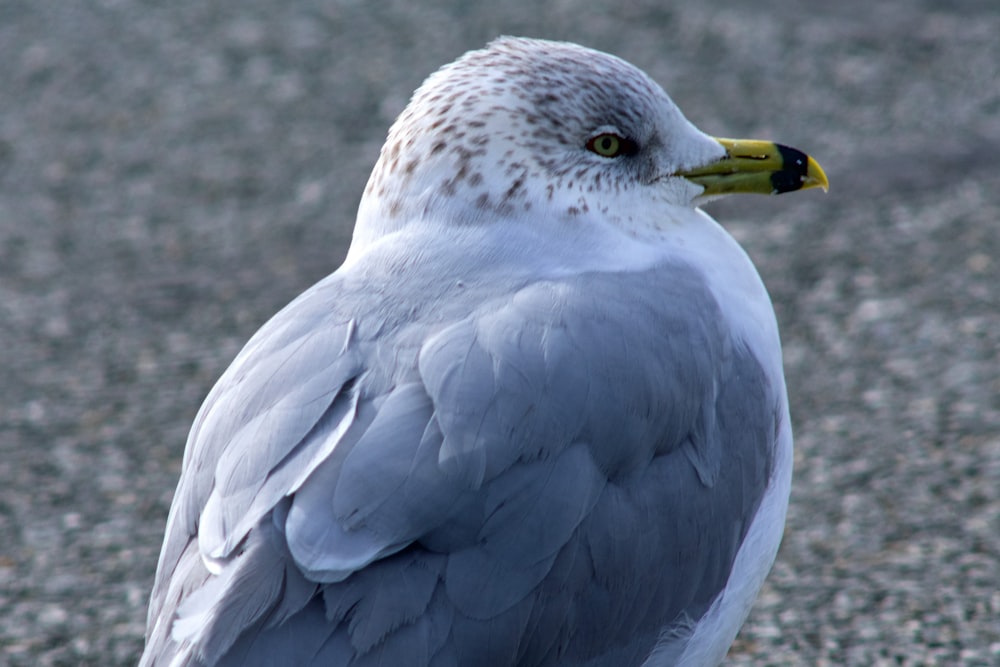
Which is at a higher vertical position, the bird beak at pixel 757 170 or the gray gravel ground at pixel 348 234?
the bird beak at pixel 757 170

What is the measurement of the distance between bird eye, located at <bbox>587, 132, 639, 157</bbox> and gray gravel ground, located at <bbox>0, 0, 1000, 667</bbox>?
4.35 feet

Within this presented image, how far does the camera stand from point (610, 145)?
2871 millimetres

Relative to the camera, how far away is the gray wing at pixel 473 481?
2217 mm

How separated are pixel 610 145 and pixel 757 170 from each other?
369mm

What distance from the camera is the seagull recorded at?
2.24 meters

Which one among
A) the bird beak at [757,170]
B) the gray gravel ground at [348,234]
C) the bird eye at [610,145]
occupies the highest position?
the bird eye at [610,145]

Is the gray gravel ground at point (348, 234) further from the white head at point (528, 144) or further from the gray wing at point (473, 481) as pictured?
the white head at point (528, 144)

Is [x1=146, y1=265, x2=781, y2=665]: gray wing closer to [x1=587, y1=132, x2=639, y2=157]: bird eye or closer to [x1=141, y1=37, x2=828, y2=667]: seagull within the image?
[x1=141, y1=37, x2=828, y2=667]: seagull

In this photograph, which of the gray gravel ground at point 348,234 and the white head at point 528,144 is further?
the gray gravel ground at point 348,234

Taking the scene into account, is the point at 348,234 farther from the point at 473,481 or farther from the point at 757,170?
the point at 473,481

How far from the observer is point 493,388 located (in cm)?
240

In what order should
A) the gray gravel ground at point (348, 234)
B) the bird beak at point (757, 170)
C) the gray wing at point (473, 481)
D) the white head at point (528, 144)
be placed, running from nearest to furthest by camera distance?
the gray wing at point (473, 481) < the white head at point (528, 144) < the bird beak at point (757, 170) < the gray gravel ground at point (348, 234)

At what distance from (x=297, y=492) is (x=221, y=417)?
0.36 m

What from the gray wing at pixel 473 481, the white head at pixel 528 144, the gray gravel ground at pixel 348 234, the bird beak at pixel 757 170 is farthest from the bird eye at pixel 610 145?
the gray gravel ground at pixel 348 234
